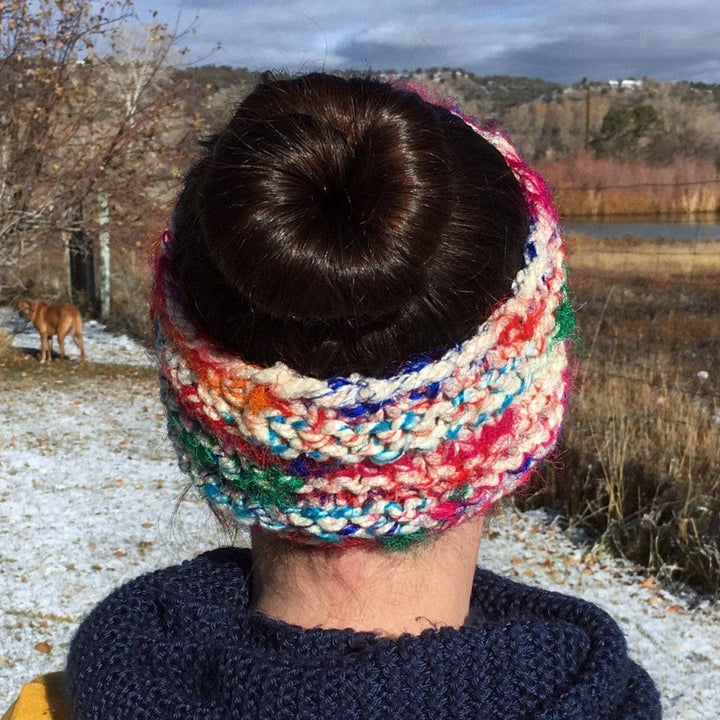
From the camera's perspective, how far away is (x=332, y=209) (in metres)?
0.84

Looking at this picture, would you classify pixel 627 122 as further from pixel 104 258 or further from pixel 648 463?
pixel 648 463

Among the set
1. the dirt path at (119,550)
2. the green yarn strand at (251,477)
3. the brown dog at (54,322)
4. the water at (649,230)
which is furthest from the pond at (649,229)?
the green yarn strand at (251,477)

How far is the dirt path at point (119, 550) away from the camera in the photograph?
391 centimetres

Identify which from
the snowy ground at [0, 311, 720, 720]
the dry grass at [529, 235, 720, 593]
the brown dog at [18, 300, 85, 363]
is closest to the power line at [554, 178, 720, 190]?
the dry grass at [529, 235, 720, 593]

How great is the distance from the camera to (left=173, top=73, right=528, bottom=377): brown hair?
2.73 ft

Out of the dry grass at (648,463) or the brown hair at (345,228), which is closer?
the brown hair at (345,228)

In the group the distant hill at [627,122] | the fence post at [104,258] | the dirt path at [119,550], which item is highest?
the distant hill at [627,122]

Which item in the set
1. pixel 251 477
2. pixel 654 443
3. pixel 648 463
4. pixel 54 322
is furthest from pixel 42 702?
pixel 54 322

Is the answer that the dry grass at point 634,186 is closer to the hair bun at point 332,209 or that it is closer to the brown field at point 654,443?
the brown field at point 654,443

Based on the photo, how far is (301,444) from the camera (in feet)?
3.14

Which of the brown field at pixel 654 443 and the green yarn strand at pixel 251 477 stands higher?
the green yarn strand at pixel 251 477

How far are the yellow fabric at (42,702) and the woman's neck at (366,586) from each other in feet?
1.47

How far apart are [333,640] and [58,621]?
3.64 m

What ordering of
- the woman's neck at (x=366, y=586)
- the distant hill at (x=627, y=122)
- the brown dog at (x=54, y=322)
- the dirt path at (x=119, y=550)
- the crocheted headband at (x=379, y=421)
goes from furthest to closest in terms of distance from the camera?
the distant hill at (x=627, y=122) < the brown dog at (x=54, y=322) < the dirt path at (x=119, y=550) < the woman's neck at (x=366, y=586) < the crocheted headband at (x=379, y=421)
